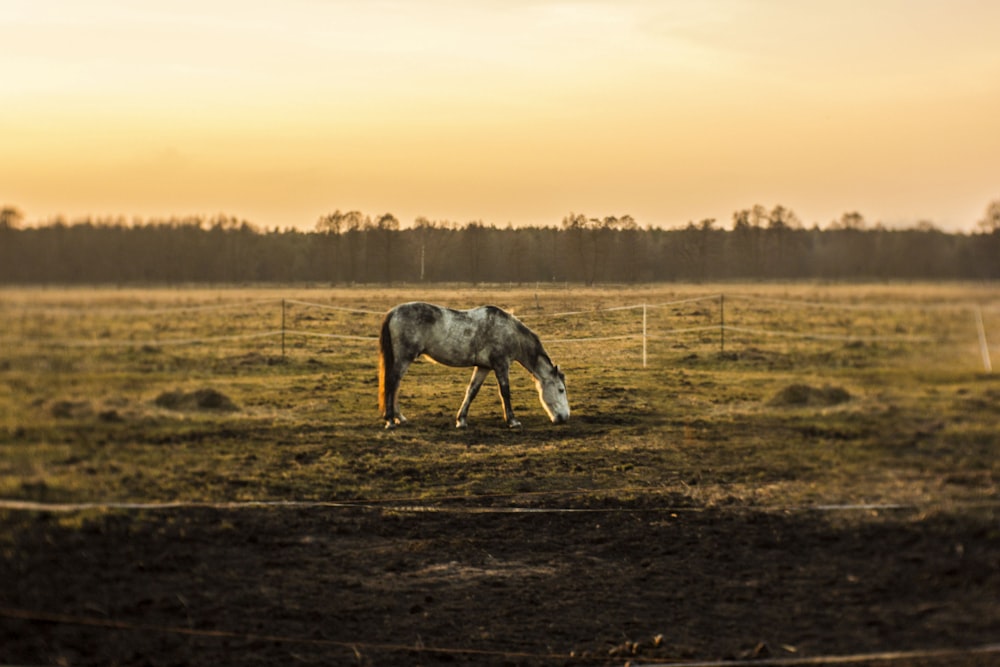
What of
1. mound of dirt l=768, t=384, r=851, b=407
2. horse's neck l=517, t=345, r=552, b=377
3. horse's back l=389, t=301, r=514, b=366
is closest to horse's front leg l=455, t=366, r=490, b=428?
horse's back l=389, t=301, r=514, b=366

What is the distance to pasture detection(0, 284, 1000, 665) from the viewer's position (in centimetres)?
441

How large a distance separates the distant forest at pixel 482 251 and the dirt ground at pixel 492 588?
1833 millimetres

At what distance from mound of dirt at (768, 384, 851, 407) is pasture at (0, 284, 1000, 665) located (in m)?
0.06

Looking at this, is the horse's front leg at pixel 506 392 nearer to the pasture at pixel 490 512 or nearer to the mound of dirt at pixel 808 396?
the pasture at pixel 490 512

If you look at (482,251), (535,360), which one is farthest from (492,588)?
(482,251)

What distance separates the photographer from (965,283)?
6.44 metres

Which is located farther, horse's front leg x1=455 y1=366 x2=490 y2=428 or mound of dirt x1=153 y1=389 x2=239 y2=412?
horse's front leg x1=455 y1=366 x2=490 y2=428

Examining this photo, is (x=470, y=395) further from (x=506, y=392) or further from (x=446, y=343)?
(x=446, y=343)

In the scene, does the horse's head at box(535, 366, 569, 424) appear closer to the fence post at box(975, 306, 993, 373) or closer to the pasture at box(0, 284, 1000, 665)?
the pasture at box(0, 284, 1000, 665)

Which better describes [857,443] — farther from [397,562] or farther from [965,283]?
[397,562]

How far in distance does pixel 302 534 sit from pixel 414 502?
118 cm

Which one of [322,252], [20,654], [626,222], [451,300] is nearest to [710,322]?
[626,222]

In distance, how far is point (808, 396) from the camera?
31.8ft

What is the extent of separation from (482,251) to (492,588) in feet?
34.9
